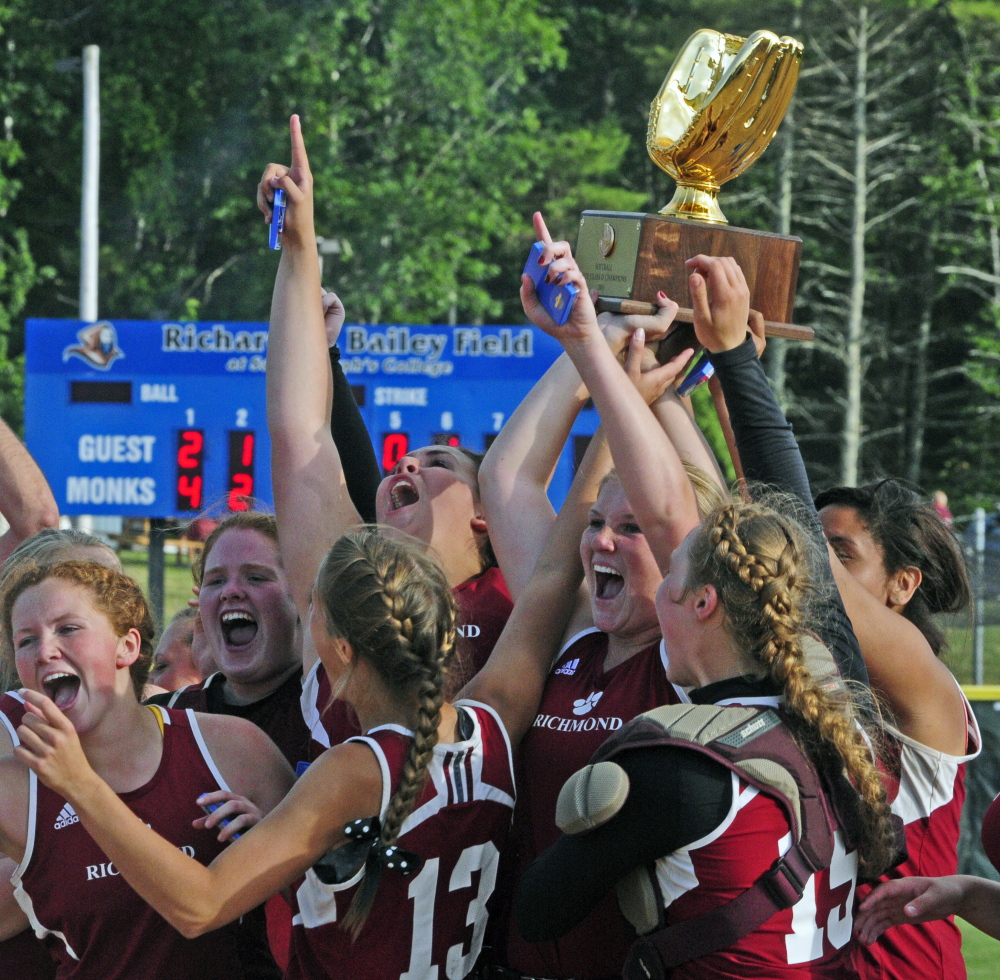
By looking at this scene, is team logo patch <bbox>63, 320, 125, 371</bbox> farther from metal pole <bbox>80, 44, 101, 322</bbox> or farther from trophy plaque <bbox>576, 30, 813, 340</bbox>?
trophy plaque <bbox>576, 30, 813, 340</bbox>

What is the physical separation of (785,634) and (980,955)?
17.4ft

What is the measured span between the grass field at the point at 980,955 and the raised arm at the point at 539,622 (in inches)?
164

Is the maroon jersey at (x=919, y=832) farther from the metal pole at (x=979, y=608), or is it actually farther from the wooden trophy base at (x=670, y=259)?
the metal pole at (x=979, y=608)

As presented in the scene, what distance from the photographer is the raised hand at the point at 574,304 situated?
8.66 feet

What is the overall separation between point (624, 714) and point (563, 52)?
1037 inches

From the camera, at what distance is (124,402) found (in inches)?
441

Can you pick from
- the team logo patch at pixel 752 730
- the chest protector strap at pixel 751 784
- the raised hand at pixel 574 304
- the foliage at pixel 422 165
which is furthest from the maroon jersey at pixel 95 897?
the foliage at pixel 422 165

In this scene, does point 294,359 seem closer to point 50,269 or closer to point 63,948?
point 63,948

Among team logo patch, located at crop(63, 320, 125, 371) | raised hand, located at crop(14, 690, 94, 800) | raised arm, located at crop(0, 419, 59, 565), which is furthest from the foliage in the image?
raised hand, located at crop(14, 690, 94, 800)

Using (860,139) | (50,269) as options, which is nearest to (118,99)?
(50,269)

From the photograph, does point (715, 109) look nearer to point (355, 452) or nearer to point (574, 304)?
point (574, 304)

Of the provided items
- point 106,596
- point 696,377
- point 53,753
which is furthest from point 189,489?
point 53,753

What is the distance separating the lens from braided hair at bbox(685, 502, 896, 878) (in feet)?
7.32

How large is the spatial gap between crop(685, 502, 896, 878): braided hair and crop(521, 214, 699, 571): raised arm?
0.24m
